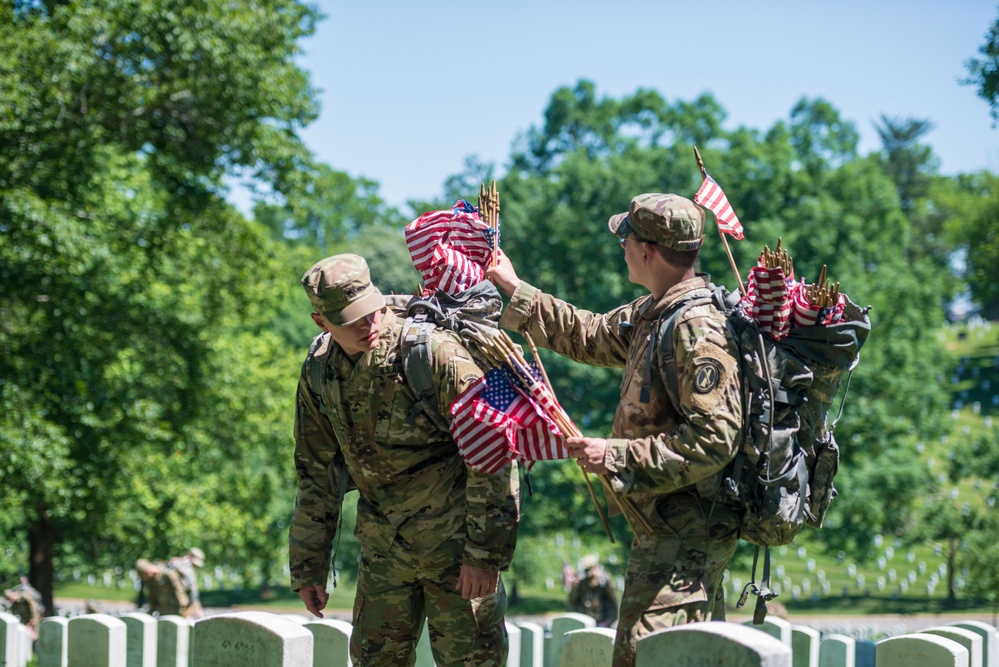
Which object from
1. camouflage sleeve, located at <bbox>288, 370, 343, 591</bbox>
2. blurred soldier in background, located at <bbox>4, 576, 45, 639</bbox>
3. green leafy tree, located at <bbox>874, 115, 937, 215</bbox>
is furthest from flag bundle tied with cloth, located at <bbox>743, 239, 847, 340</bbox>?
green leafy tree, located at <bbox>874, 115, 937, 215</bbox>

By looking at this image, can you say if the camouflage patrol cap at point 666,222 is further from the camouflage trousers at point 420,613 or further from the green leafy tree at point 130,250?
the green leafy tree at point 130,250

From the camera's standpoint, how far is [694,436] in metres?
3.88

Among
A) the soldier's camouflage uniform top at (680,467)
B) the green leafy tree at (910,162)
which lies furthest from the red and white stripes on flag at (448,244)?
the green leafy tree at (910,162)

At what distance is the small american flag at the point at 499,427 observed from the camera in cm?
425

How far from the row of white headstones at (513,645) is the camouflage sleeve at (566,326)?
1.24 meters

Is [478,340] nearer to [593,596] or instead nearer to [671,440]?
[671,440]

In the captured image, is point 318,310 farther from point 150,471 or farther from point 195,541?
point 195,541

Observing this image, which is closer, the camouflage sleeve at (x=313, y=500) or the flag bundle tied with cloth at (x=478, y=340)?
the flag bundle tied with cloth at (x=478, y=340)

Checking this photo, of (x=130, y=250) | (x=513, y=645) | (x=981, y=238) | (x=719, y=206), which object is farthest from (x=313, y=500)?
(x=981, y=238)

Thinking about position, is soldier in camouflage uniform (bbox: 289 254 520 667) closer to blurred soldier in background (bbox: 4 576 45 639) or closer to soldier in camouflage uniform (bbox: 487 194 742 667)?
soldier in camouflage uniform (bbox: 487 194 742 667)

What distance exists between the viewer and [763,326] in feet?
13.5

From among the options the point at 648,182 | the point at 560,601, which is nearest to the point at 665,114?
the point at 648,182

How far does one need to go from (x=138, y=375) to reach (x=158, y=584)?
401 cm

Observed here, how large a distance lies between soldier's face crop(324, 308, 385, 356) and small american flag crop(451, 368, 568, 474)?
462 mm
